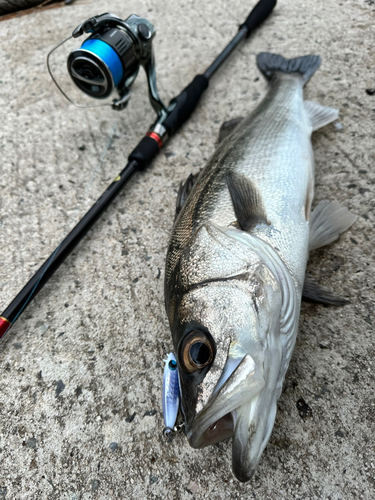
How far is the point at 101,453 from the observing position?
149cm

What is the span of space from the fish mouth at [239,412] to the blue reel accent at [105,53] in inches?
70.2

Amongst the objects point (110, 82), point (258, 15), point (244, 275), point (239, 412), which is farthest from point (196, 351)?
point (258, 15)

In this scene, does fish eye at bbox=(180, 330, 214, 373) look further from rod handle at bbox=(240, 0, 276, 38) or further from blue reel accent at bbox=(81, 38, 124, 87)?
rod handle at bbox=(240, 0, 276, 38)

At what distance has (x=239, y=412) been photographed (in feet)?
3.48

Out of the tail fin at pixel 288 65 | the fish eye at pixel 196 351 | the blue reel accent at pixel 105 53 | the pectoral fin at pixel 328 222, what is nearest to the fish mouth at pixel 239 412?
the fish eye at pixel 196 351

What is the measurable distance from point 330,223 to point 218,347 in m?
Result: 1.05

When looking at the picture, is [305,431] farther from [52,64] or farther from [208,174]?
[52,64]

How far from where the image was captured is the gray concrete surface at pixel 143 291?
1.42 meters

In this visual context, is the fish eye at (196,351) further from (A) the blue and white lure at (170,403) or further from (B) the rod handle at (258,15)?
(B) the rod handle at (258,15)

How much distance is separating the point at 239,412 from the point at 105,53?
1954 millimetres

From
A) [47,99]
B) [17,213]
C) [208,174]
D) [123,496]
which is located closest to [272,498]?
[123,496]

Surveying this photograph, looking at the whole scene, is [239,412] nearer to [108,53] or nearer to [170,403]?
[170,403]

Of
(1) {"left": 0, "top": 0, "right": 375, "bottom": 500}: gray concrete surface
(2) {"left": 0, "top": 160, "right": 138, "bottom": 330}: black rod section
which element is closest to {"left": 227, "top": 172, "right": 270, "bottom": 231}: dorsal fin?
(1) {"left": 0, "top": 0, "right": 375, "bottom": 500}: gray concrete surface

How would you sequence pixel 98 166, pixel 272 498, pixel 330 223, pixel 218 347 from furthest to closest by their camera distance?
pixel 98 166 < pixel 330 223 < pixel 272 498 < pixel 218 347
